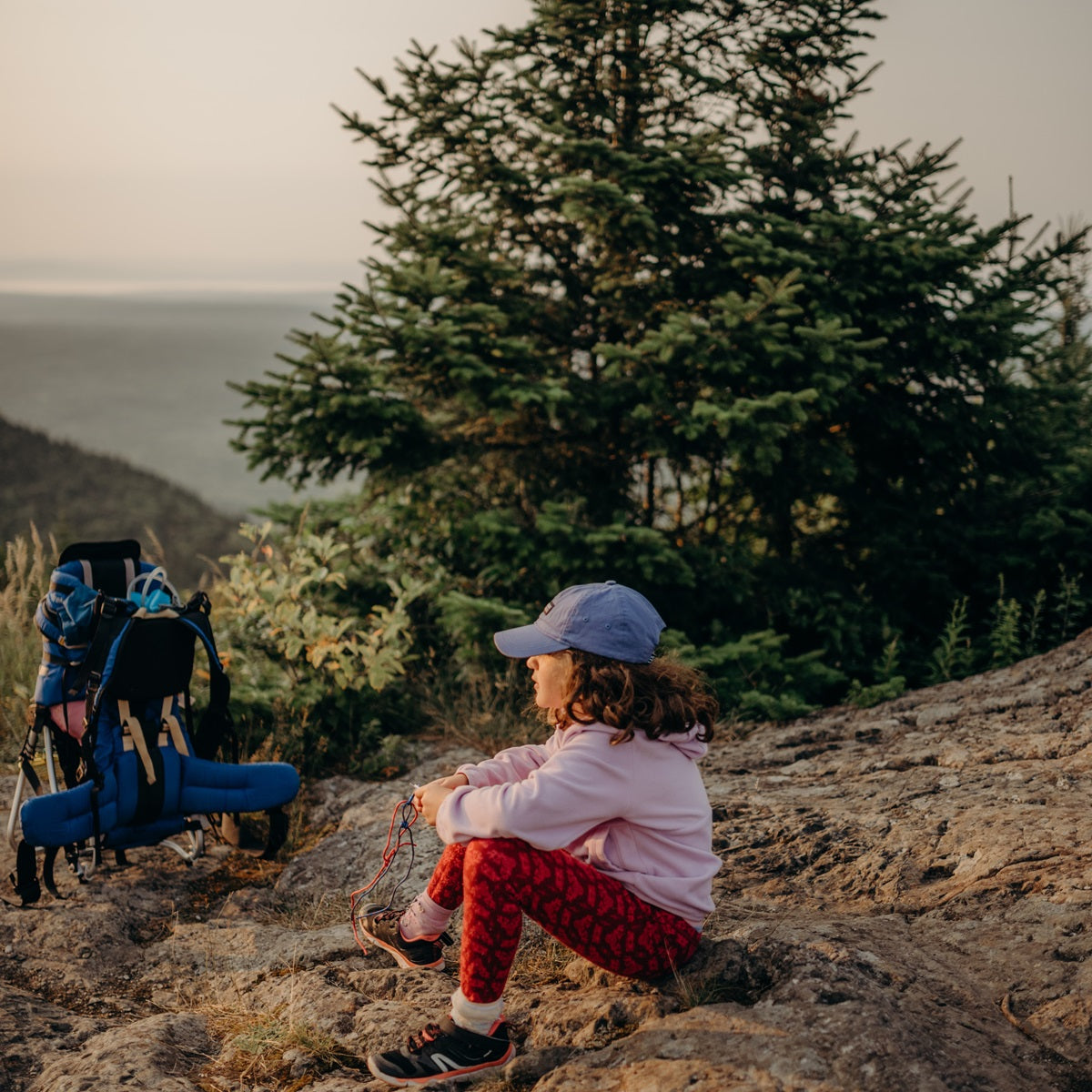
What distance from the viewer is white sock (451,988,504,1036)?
241 cm

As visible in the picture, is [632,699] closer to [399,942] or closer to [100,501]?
[399,942]

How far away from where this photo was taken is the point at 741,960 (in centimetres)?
263

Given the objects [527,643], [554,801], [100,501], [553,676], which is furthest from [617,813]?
[100,501]

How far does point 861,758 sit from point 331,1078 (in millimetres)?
3018

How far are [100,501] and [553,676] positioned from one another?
30001mm

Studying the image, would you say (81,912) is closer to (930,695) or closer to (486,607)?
(486,607)

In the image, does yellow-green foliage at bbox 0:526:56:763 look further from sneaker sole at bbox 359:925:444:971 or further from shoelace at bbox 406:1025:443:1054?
shoelace at bbox 406:1025:443:1054

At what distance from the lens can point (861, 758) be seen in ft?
15.1

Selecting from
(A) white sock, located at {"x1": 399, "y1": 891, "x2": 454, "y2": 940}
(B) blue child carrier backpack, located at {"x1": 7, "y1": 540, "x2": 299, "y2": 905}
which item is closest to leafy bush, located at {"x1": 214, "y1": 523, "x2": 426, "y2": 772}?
(B) blue child carrier backpack, located at {"x1": 7, "y1": 540, "x2": 299, "y2": 905}

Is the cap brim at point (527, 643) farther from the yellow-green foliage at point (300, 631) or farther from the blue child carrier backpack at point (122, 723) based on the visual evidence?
the yellow-green foliage at point (300, 631)

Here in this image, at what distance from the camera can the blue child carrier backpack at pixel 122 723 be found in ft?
12.7

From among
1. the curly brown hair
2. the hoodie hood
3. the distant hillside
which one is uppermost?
the curly brown hair

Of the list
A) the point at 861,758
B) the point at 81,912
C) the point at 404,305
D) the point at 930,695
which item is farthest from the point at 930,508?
the point at 81,912

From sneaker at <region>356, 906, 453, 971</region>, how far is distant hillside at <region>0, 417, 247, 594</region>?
2428cm
